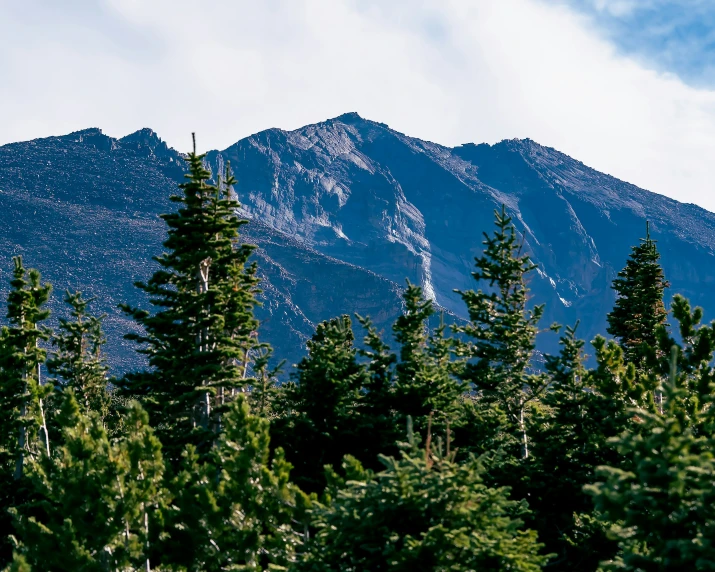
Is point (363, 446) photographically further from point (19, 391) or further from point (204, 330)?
point (19, 391)

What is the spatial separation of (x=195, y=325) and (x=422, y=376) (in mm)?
8238

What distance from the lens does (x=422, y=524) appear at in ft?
44.7

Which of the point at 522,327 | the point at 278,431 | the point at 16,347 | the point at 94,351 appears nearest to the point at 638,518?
the point at 278,431

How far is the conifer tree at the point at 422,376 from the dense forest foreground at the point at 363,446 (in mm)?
90

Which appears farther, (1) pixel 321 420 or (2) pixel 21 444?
(2) pixel 21 444

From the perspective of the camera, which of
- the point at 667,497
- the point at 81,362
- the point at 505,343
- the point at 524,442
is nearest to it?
the point at 667,497

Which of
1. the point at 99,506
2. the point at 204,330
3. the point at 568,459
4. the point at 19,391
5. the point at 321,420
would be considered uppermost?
the point at 204,330

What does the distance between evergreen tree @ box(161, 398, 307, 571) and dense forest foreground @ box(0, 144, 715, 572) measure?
45 millimetres

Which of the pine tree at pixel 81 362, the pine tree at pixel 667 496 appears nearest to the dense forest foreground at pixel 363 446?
the pine tree at pixel 667 496

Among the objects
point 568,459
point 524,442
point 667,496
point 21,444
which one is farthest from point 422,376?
point 667,496

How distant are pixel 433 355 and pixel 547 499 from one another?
22.2 feet

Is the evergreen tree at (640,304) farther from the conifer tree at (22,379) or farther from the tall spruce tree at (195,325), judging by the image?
the conifer tree at (22,379)

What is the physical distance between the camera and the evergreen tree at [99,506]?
57.5 ft

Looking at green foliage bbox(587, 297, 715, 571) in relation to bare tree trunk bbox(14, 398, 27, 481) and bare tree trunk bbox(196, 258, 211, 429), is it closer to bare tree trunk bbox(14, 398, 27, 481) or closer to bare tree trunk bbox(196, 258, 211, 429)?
bare tree trunk bbox(196, 258, 211, 429)
